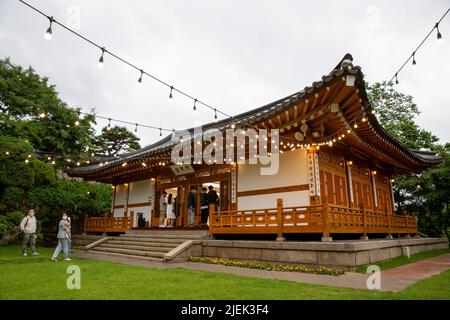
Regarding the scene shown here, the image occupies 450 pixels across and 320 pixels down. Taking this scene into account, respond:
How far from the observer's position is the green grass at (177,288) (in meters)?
4.76

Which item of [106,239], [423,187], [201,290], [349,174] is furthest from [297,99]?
[423,187]

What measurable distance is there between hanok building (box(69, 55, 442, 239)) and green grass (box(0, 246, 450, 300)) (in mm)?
3107

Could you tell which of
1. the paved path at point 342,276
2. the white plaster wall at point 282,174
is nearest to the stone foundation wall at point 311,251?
the paved path at point 342,276

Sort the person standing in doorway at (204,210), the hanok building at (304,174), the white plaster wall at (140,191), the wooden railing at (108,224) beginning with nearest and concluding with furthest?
the hanok building at (304,174) → the person standing in doorway at (204,210) → the wooden railing at (108,224) → the white plaster wall at (140,191)

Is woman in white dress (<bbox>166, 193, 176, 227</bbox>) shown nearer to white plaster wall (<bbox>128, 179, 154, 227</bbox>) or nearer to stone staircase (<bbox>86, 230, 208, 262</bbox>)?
stone staircase (<bbox>86, 230, 208, 262</bbox>)

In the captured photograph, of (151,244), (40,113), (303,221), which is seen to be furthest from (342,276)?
(40,113)

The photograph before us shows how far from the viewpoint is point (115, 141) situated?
1407 inches

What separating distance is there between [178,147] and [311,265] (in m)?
6.76

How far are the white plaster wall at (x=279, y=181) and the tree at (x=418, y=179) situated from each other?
4.07 metres

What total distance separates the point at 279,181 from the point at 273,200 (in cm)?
76

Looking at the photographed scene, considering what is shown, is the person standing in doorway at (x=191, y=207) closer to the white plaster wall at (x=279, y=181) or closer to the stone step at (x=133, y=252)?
the white plaster wall at (x=279, y=181)

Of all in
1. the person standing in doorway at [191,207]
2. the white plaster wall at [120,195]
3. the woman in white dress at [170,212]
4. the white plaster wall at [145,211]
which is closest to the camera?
the person standing in doorway at [191,207]

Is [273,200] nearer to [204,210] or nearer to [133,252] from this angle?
[204,210]
